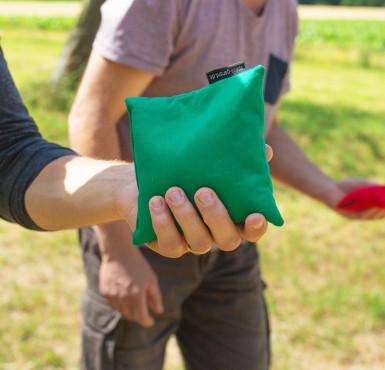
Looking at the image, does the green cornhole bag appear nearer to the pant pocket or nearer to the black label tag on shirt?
the black label tag on shirt

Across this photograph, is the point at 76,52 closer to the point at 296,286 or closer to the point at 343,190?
the point at 296,286

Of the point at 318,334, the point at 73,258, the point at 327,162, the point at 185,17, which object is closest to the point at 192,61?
the point at 185,17

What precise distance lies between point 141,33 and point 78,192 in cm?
46

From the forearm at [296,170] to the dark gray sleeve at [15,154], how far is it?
0.86 m

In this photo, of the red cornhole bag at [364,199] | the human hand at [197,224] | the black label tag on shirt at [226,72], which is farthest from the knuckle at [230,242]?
the red cornhole bag at [364,199]

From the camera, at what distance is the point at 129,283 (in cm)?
152

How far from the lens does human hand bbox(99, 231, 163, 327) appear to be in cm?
151

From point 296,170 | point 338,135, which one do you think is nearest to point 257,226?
point 296,170

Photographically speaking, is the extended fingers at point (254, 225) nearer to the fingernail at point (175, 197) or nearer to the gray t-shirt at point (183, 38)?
the fingernail at point (175, 197)

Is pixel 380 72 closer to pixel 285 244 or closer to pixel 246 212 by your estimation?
pixel 285 244

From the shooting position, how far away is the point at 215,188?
0.93 m

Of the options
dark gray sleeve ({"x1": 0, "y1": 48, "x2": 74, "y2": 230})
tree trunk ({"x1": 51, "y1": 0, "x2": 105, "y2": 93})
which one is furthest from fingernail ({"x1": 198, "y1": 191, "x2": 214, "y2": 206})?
tree trunk ({"x1": 51, "y1": 0, "x2": 105, "y2": 93})

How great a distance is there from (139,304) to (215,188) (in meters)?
0.67

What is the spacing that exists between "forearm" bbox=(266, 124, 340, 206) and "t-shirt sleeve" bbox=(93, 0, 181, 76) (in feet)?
2.04
